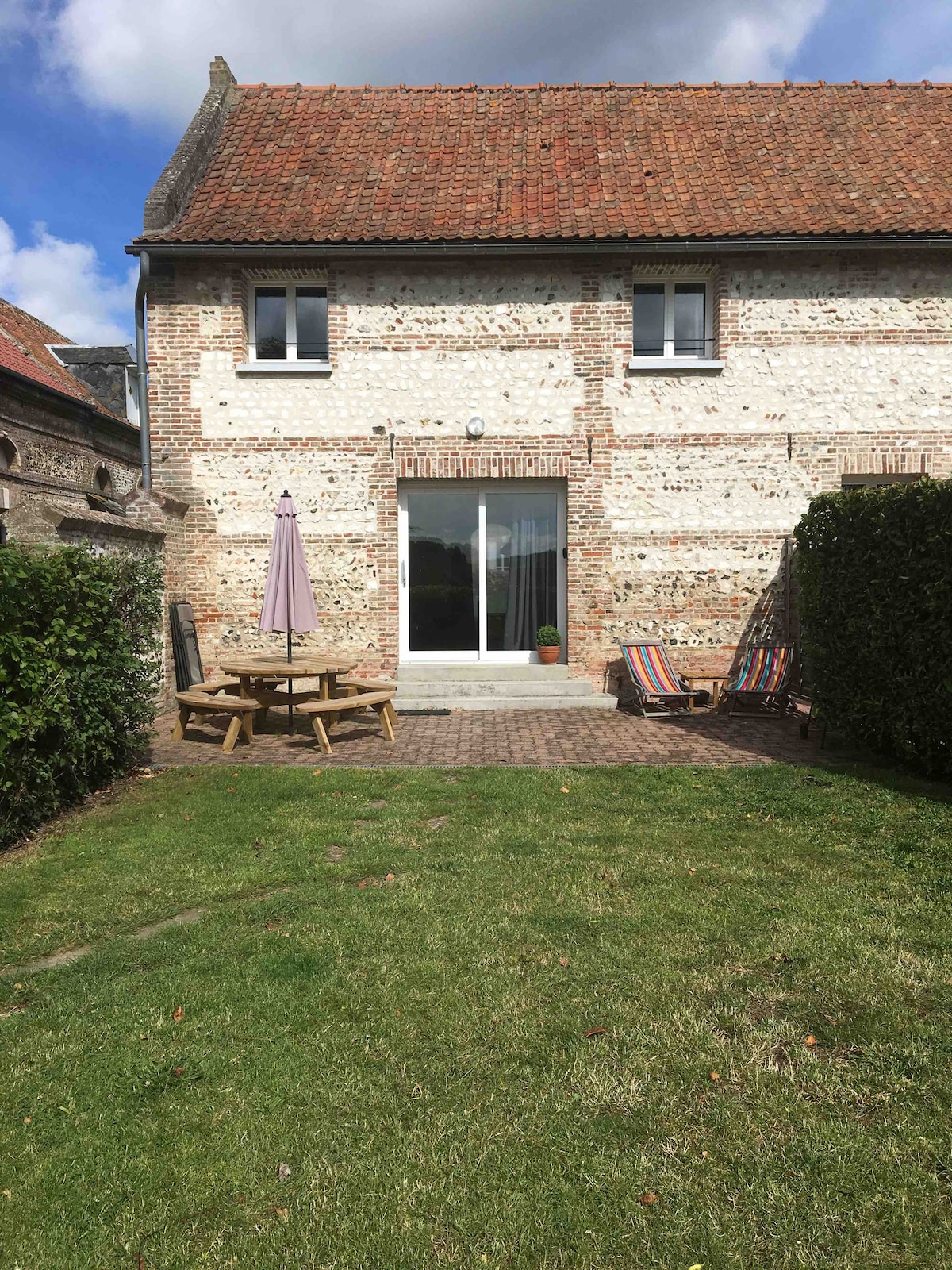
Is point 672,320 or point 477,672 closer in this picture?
point 477,672

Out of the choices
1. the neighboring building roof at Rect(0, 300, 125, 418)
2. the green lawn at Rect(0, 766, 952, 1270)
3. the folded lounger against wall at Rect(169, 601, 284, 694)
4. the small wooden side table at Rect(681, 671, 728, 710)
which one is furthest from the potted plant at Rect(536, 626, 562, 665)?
the neighboring building roof at Rect(0, 300, 125, 418)

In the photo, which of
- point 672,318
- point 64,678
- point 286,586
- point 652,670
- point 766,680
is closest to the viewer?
point 64,678

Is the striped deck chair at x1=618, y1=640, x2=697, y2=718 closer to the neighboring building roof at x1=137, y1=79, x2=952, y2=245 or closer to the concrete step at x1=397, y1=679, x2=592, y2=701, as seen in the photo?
the concrete step at x1=397, y1=679, x2=592, y2=701

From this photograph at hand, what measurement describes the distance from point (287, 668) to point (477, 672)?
2967mm

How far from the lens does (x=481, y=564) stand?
35.4ft

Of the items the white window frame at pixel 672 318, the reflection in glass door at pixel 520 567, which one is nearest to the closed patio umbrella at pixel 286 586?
the reflection in glass door at pixel 520 567

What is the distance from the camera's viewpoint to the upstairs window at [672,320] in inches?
420

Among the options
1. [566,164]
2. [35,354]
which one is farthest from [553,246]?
[35,354]

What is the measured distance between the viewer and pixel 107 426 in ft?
63.5

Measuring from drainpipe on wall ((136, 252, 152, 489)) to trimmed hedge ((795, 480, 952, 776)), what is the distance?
790cm

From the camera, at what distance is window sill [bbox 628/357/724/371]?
10.3 metres

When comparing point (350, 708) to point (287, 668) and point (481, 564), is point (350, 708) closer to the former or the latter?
point (287, 668)

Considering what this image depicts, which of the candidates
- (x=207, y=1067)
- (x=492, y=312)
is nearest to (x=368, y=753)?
(x=207, y=1067)

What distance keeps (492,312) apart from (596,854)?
25.8 feet
